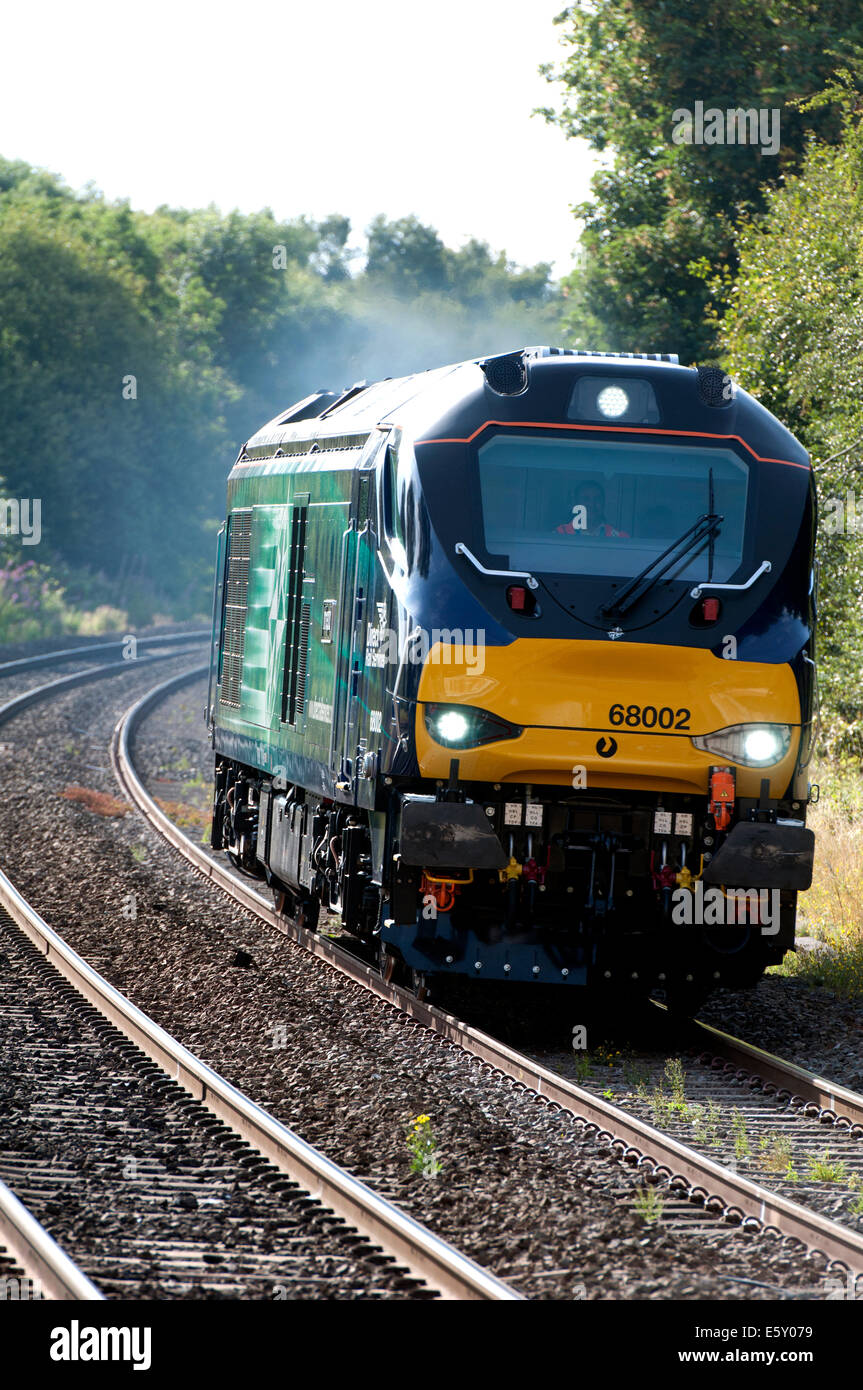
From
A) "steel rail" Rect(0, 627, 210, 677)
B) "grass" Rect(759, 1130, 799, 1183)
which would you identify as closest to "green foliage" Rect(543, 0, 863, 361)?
"steel rail" Rect(0, 627, 210, 677)

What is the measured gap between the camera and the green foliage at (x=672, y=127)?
26.5m

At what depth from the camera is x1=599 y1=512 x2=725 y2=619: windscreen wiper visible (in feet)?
29.5

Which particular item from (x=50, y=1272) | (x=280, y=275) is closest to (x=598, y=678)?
(x=50, y=1272)

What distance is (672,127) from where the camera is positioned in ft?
94.0

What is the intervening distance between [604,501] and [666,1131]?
349 centimetres

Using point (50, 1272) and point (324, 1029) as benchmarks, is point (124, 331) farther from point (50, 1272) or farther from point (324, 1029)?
point (50, 1272)

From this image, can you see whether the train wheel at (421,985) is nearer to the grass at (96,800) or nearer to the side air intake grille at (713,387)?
the side air intake grille at (713,387)

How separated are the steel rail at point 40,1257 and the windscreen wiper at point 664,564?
4.48 meters

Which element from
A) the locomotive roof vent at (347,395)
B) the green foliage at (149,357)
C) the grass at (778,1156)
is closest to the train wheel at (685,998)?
the grass at (778,1156)

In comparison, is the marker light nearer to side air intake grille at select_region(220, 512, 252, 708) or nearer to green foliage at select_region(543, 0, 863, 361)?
side air intake grille at select_region(220, 512, 252, 708)

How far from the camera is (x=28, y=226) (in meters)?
50.6

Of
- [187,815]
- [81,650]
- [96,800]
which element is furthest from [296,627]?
[81,650]

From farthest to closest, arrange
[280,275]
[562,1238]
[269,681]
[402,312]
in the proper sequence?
[402,312], [280,275], [269,681], [562,1238]
